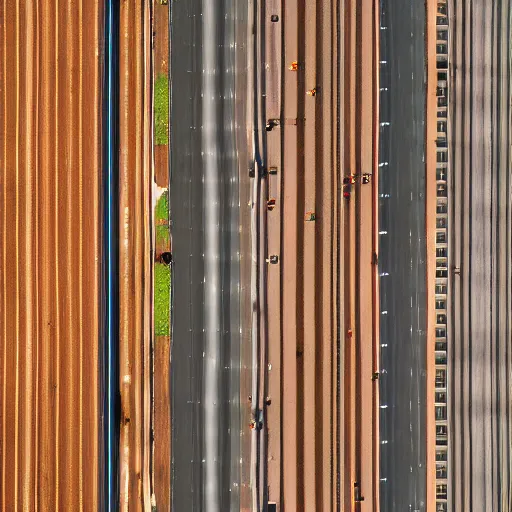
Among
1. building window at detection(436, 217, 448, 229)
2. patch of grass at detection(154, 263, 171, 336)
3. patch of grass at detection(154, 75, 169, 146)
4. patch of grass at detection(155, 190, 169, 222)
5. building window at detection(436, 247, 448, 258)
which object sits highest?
patch of grass at detection(154, 75, 169, 146)

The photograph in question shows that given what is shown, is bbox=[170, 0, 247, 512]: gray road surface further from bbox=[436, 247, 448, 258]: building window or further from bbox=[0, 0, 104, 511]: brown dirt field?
bbox=[436, 247, 448, 258]: building window

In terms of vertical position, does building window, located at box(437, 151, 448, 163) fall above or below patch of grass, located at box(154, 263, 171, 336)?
above

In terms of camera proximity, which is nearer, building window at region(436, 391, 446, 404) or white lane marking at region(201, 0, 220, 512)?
white lane marking at region(201, 0, 220, 512)

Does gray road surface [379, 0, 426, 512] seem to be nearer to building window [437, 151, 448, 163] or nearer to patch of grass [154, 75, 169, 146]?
building window [437, 151, 448, 163]

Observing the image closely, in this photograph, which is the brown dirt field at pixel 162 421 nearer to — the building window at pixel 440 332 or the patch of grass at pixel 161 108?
the patch of grass at pixel 161 108

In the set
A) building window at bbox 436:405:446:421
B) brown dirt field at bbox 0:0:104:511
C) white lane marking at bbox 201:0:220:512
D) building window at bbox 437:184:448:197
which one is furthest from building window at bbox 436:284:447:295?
brown dirt field at bbox 0:0:104:511

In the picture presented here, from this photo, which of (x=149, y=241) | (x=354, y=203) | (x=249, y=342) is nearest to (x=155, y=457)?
(x=249, y=342)
